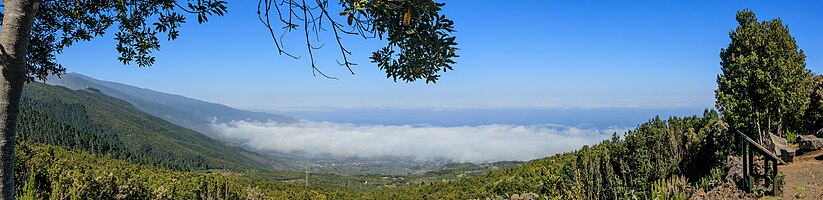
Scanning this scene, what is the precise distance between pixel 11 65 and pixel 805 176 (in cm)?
1066

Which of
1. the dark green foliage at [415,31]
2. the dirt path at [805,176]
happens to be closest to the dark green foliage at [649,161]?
the dirt path at [805,176]

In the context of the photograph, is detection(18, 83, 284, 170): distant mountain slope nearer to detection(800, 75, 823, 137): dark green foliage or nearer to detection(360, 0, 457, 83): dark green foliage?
detection(800, 75, 823, 137): dark green foliage

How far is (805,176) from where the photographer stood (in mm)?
8430

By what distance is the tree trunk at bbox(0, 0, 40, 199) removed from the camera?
7.57 feet

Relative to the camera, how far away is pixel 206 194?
16484 mm

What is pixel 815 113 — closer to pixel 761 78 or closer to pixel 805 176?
pixel 761 78

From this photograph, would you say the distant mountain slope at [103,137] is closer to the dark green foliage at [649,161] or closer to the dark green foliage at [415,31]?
the dark green foliage at [649,161]

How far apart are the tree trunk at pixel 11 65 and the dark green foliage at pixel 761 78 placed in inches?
496

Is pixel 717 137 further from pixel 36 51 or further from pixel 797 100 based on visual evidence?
pixel 36 51

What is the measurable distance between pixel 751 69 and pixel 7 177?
13.3m

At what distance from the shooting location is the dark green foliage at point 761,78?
1115cm

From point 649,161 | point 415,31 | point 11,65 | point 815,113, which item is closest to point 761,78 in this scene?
point 649,161

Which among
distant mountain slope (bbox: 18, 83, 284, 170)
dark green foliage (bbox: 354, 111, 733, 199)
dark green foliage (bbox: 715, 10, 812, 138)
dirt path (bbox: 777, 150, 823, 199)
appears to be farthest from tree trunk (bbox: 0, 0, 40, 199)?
distant mountain slope (bbox: 18, 83, 284, 170)

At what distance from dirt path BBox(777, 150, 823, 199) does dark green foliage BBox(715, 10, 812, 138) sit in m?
1.32
